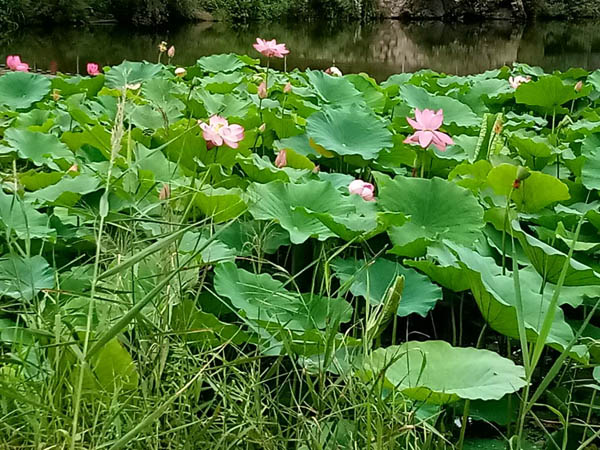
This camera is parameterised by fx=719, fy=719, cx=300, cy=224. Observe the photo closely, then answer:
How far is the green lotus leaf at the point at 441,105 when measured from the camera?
1647mm

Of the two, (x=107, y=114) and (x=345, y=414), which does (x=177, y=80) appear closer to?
(x=107, y=114)

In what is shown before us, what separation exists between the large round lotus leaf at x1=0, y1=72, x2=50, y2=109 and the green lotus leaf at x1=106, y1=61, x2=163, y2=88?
21 centimetres

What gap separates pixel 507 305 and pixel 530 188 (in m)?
0.38

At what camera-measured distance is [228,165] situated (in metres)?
1.30

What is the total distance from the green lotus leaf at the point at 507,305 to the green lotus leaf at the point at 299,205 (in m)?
0.20

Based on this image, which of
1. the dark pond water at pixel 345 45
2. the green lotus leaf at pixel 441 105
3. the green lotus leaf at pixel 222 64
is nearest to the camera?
the green lotus leaf at pixel 441 105

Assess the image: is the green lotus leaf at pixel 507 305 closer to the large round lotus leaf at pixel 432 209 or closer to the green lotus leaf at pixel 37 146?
the large round lotus leaf at pixel 432 209

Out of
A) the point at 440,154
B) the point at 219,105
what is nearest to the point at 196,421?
the point at 440,154

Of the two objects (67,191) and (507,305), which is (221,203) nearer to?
(67,191)

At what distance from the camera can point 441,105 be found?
168 centimetres

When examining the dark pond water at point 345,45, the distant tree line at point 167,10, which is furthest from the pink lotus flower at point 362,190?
the distant tree line at point 167,10

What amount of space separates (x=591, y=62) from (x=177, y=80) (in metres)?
8.92

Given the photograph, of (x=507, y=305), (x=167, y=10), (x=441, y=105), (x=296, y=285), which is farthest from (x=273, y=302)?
(x=167, y=10)

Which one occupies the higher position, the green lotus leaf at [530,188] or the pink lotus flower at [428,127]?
the pink lotus flower at [428,127]
